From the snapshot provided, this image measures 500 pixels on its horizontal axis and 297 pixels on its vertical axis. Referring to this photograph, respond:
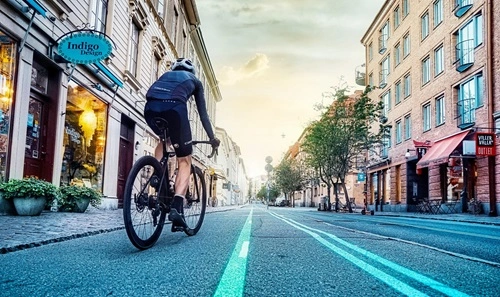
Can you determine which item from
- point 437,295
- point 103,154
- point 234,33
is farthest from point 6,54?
point 234,33

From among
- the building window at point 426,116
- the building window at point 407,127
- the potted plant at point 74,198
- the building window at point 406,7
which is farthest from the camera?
the building window at point 406,7

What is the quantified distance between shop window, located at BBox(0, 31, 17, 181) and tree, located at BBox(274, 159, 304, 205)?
5414 cm

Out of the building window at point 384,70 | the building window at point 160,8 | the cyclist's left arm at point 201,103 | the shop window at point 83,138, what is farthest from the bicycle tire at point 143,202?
the building window at point 384,70

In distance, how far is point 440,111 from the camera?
2470 centimetres

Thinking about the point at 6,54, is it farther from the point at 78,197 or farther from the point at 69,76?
the point at 78,197

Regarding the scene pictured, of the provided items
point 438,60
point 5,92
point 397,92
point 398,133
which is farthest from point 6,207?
point 397,92

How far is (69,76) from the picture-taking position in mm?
10633

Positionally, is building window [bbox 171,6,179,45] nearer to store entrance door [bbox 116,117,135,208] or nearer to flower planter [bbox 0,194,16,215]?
store entrance door [bbox 116,117,135,208]

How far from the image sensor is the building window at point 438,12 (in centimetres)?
2538

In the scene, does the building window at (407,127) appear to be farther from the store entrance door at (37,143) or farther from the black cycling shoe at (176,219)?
the black cycling shoe at (176,219)

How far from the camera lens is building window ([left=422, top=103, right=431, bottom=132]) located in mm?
26247

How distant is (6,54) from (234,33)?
59.3ft

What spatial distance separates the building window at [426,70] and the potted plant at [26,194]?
80.6 feet

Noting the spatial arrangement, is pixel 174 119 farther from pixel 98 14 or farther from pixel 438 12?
pixel 438 12
